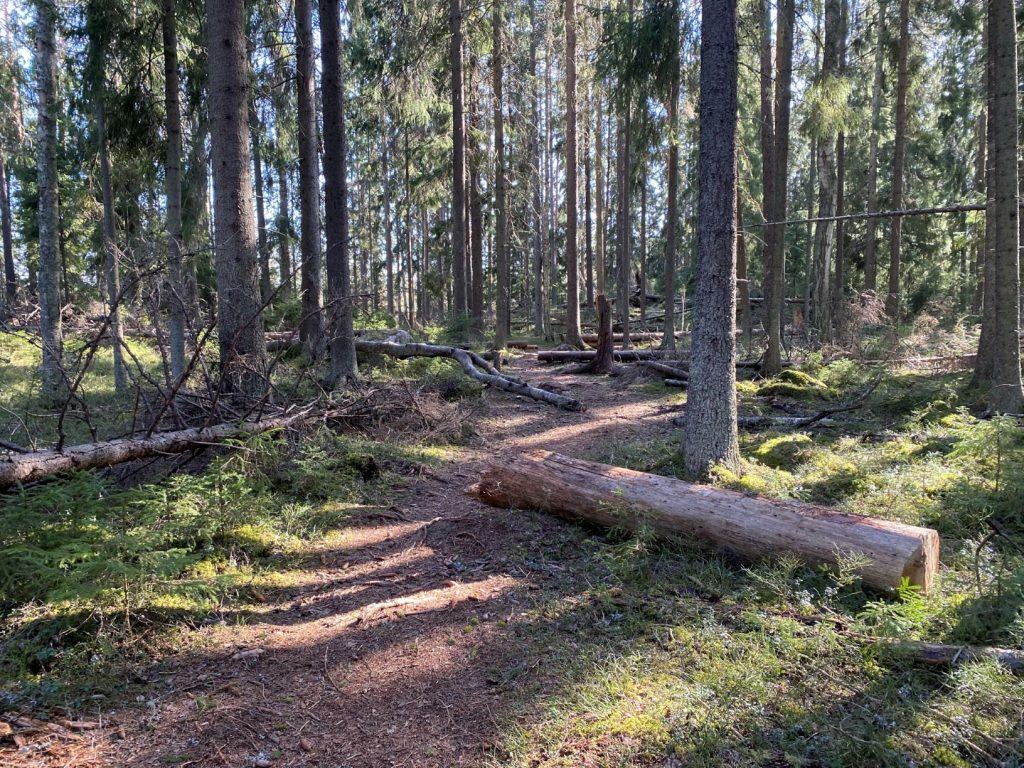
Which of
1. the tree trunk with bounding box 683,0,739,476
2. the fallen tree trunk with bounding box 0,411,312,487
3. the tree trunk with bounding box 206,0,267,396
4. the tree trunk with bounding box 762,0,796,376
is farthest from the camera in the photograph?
the tree trunk with bounding box 762,0,796,376

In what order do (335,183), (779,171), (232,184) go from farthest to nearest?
(779,171) → (335,183) → (232,184)

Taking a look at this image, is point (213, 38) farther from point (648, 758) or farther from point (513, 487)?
point (648, 758)

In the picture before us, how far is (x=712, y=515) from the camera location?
187 inches

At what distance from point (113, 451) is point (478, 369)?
8150 millimetres

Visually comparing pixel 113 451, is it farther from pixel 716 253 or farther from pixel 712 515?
pixel 716 253

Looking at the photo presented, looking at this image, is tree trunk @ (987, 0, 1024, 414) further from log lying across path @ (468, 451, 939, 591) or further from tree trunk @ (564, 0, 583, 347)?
tree trunk @ (564, 0, 583, 347)

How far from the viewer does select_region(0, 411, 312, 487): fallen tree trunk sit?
13.4ft

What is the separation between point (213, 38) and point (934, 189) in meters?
29.3

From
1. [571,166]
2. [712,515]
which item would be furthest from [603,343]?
[712,515]

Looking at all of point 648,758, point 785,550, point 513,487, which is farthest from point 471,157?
point 648,758

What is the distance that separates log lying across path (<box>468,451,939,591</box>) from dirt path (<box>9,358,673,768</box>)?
1.10ft

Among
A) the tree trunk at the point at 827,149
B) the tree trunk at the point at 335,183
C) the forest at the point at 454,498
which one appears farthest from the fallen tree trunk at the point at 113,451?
the tree trunk at the point at 827,149

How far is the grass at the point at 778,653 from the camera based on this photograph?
2.66m

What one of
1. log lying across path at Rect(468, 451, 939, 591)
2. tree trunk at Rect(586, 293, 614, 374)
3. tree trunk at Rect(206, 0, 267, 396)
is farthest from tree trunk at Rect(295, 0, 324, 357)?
tree trunk at Rect(586, 293, 614, 374)
